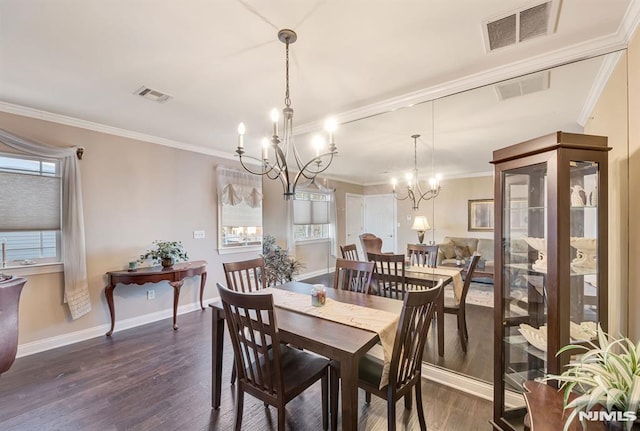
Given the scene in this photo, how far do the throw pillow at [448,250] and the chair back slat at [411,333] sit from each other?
51.5 inches

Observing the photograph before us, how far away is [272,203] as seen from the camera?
529cm

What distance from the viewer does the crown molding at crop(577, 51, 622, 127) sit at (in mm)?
1887

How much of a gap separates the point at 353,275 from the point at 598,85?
8.03 feet

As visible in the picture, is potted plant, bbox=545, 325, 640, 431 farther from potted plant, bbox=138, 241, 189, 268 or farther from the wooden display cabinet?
potted plant, bbox=138, 241, 189, 268

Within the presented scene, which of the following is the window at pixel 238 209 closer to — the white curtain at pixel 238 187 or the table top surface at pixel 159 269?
the white curtain at pixel 238 187

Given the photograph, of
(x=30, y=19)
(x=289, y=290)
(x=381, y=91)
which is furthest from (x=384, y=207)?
(x=30, y=19)

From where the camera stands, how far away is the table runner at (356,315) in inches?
63.4

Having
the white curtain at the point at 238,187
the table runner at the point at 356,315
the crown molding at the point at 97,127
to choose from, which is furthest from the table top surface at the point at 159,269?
the table runner at the point at 356,315

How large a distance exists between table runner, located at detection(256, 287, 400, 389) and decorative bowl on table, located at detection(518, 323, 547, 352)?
816 mm

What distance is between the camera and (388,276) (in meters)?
2.87

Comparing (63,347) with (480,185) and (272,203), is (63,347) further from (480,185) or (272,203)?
(480,185)

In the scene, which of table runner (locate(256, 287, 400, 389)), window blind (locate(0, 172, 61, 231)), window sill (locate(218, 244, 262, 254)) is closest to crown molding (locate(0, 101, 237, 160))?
window blind (locate(0, 172, 61, 231))

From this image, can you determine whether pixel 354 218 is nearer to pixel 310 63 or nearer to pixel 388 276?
pixel 388 276

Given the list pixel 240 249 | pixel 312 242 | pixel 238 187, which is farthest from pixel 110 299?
pixel 312 242
